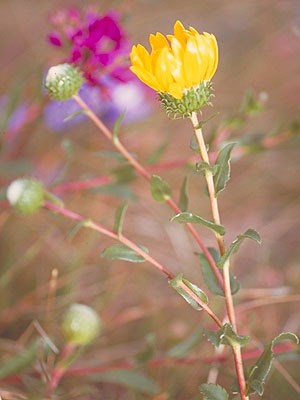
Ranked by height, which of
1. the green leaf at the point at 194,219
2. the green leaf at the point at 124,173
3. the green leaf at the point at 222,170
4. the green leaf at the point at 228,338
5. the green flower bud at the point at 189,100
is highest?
the green flower bud at the point at 189,100

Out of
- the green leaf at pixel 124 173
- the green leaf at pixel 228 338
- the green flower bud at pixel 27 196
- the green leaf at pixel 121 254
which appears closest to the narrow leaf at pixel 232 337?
the green leaf at pixel 228 338

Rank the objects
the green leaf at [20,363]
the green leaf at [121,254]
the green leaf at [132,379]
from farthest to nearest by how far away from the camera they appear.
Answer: the green leaf at [132,379], the green leaf at [20,363], the green leaf at [121,254]

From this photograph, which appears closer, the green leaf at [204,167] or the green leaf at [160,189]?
the green leaf at [204,167]

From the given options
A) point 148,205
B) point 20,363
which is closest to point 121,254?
point 20,363

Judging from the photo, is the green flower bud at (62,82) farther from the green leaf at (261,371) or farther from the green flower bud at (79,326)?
the green leaf at (261,371)

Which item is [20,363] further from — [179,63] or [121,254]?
[179,63]

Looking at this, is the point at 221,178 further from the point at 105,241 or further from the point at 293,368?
the point at 105,241

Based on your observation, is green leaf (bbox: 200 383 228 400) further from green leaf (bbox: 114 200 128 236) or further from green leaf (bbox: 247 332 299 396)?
green leaf (bbox: 114 200 128 236)

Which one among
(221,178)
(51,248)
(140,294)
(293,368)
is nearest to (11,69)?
(51,248)

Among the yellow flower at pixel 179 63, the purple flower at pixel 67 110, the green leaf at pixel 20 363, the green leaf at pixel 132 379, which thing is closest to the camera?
the yellow flower at pixel 179 63
